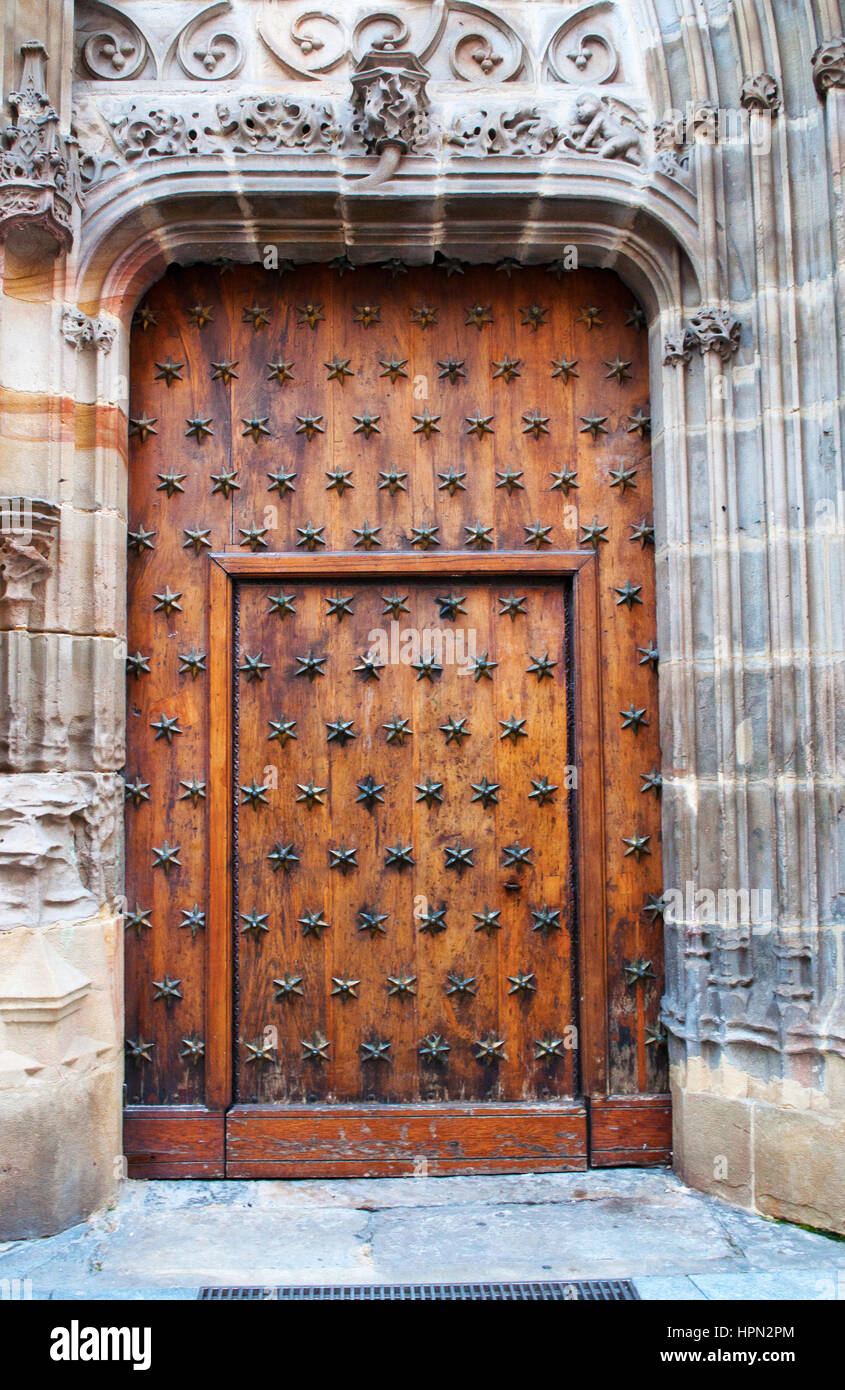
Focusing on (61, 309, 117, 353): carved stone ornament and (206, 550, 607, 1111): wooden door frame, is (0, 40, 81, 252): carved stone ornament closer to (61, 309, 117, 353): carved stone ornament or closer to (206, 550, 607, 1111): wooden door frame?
(61, 309, 117, 353): carved stone ornament

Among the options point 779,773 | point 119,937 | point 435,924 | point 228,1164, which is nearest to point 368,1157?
point 228,1164

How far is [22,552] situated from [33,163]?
50.3 inches

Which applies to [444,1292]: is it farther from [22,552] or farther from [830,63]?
[830,63]

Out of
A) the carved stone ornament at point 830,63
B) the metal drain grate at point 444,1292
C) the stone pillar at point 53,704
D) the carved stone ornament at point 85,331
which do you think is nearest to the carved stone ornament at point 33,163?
the stone pillar at point 53,704

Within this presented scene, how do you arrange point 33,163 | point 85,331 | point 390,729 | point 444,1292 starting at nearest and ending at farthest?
point 444,1292
point 33,163
point 85,331
point 390,729

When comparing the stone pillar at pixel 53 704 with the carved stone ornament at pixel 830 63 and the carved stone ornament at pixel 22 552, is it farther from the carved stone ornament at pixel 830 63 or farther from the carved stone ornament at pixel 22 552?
the carved stone ornament at pixel 830 63

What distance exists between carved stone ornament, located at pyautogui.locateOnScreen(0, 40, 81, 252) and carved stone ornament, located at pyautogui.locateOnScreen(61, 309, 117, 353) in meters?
0.25

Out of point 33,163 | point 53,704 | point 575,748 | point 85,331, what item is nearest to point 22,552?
point 53,704

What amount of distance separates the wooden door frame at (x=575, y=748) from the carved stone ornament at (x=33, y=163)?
1.25m

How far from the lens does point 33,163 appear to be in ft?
11.1

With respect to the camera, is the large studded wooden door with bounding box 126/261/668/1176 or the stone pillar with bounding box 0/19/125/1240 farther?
the large studded wooden door with bounding box 126/261/668/1176

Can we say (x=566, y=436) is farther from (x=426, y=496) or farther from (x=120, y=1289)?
(x=120, y=1289)

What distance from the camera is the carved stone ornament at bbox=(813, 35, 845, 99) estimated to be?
3457 mm

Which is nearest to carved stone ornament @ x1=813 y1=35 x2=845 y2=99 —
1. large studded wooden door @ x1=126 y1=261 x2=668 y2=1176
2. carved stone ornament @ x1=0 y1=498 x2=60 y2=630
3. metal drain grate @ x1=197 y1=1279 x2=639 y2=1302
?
large studded wooden door @ x1=126 y1=261 x2=668 y2=1176
